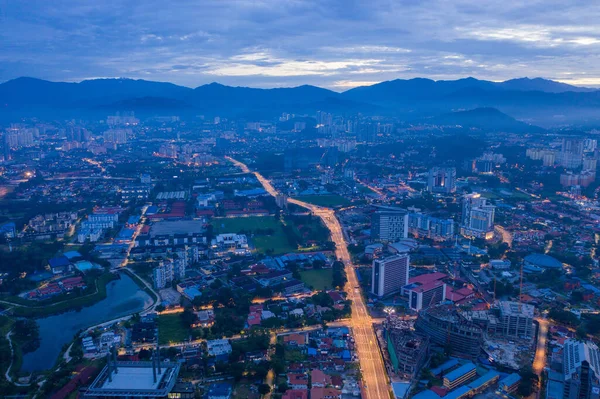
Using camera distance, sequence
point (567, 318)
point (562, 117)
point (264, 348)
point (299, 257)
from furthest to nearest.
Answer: point (562, 117)
point (299, 257)
point (567, 318)
point (264, 348)

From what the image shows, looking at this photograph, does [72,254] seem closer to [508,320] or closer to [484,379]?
[484,379]

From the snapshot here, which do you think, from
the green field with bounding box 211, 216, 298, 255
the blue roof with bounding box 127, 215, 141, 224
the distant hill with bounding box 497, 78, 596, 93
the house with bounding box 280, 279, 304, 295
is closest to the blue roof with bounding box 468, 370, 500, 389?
the house with bounding box 280, 279, 304, 295

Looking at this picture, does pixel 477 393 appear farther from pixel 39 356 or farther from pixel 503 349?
pixel 39 356

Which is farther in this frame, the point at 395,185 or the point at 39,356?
the point at 395,185

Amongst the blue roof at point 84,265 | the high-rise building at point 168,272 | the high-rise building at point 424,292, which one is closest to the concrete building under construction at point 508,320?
the high-rise building at point 424,292

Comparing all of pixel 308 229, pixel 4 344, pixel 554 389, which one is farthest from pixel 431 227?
pixel 4 344

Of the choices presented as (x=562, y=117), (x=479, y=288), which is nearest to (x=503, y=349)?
(x=479, y=288)

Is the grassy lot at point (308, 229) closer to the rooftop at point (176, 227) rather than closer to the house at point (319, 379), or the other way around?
the rooftop at point (176, 227)
